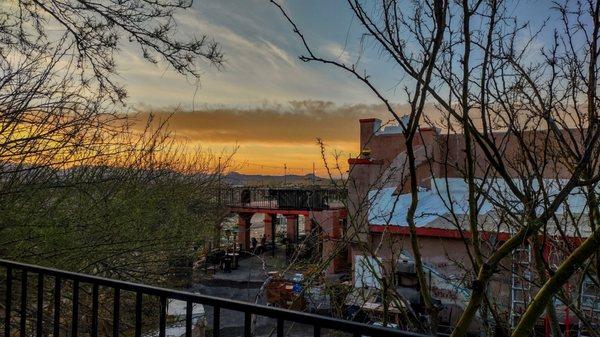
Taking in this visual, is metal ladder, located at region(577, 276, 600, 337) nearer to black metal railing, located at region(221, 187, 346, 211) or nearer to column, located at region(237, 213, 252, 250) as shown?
black metal railing, located at region(221, 187, 346, 211)

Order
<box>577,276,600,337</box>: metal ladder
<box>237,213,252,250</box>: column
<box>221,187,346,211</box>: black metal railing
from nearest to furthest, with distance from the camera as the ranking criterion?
1. <box>577,276,600,337</box>: metal ladder
2. <box>221,187,346,211</box>: black metal railing
3. <box>237,213,252,250</box>: column

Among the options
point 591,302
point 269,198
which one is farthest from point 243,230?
point 591,302

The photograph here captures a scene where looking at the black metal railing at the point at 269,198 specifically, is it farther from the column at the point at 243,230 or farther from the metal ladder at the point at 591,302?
the metal ladder at the point at 591,302

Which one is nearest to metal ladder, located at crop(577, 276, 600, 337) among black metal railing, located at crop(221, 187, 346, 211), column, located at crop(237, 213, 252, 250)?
black metal railing, located at crop(221, 187, 346, 211)

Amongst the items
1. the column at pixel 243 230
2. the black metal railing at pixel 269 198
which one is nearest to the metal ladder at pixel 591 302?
the black metal railing at pixel 269 198

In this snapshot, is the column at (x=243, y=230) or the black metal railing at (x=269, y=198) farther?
the column at (x=243, y=230)

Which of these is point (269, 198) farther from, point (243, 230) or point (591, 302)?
point (591, 302)

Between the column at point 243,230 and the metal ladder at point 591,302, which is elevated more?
the metal ladder at point 591,302

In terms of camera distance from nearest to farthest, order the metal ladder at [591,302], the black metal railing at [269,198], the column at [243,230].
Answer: the metal ladder at [591,302], the black metal railing at [269,198], the column at [243,230]

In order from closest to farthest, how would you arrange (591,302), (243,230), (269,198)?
(591,302)
(269,198)
(243,230)

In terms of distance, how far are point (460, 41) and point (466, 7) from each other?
27 centimetres

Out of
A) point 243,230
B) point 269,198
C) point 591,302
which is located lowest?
point 243,230

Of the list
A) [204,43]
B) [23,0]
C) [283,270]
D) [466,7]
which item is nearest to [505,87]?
[466,7]

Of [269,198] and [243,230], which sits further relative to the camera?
[243,230]
